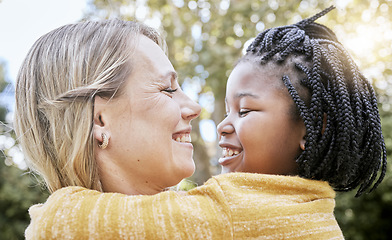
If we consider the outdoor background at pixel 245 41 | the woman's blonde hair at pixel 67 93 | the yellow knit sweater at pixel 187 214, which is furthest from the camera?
the outdoor background at pixel 245 41

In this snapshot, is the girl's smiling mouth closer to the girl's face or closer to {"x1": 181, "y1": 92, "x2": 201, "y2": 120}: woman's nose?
the girl's face

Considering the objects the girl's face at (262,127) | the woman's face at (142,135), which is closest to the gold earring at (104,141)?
the woman's face at (142,135)

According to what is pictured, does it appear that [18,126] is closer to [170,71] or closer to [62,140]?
[62,140]

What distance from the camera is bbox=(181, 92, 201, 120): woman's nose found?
6.59 feet

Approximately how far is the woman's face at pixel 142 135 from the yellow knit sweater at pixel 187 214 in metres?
0.29

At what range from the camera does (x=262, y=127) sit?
2154 mm

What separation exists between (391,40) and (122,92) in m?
8.26

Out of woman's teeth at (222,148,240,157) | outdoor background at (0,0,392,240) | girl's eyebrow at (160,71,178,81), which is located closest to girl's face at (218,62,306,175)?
woman's teeth at (222,148,240,157)

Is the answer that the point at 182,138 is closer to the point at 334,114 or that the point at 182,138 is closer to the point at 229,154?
the point at 229,154

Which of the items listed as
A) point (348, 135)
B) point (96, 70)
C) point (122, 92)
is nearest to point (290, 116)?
point (348, 135)

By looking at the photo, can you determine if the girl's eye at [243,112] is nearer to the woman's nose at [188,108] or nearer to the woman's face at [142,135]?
the woman's nose at [188,108]

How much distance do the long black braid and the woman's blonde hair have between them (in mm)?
921

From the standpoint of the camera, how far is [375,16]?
23.7 ft

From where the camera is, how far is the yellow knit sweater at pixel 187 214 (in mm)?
1427
